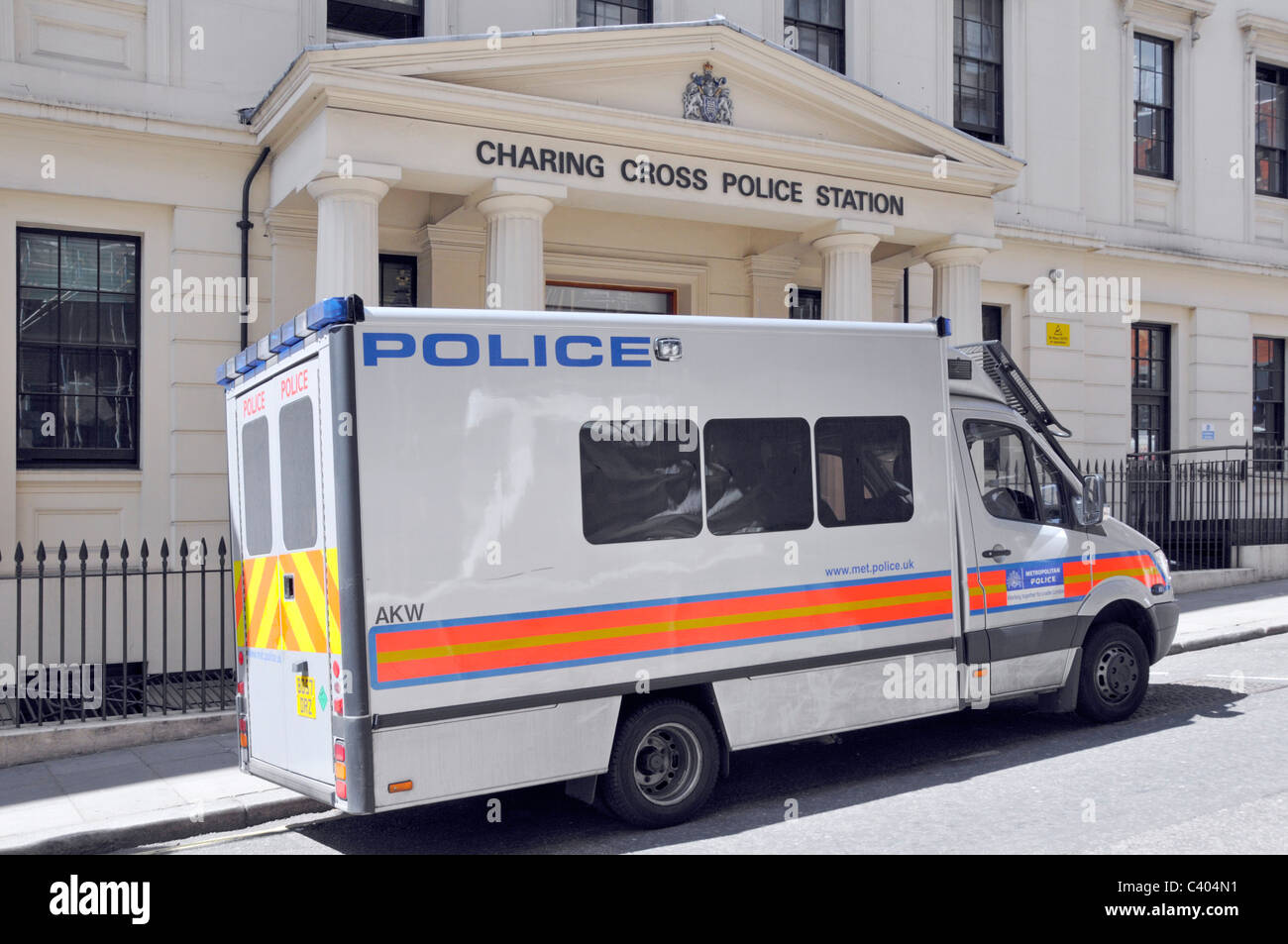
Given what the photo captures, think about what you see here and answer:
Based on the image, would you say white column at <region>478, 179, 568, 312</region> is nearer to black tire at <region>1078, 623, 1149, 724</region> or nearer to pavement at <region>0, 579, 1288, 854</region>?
pavement at <region>0, 579, 1288, 854</region>

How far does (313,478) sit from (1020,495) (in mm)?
4715

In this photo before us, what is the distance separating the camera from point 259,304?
37.8ft

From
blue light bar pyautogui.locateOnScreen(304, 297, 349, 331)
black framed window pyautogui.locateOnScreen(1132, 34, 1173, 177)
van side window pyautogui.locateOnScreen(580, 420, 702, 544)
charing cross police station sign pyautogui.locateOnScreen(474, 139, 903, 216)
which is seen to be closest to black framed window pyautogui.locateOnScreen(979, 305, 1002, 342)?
black framed window pyautogui.locateOnScreen(1132, 34, 1173, 177)

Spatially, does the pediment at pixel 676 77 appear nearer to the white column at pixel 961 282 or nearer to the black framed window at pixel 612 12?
the white column at pixel 961 282

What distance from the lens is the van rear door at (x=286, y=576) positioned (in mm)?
5754

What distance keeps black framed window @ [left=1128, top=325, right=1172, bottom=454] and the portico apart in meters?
6.01

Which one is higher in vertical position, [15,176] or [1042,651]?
[15,176]

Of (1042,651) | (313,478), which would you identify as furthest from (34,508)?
(1042,651)

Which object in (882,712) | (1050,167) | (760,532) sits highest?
(1050,167)

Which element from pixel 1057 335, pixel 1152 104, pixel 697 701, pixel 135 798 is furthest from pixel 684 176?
pixel 1152 104

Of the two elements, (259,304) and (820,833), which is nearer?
(820,833)

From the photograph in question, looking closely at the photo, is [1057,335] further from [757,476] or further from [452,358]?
[452,358]

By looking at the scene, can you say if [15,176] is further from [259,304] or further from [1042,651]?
[1042,651]

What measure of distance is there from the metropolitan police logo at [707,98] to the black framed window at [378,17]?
9.84ft
